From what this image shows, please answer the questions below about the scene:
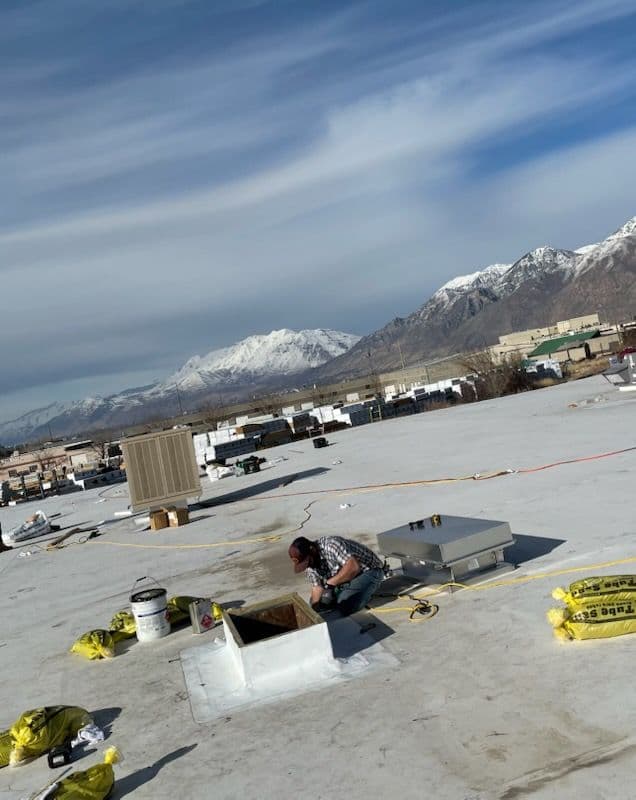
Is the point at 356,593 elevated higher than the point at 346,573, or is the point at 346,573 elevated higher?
the point at 346,573

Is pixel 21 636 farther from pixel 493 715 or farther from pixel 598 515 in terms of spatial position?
pixel 598 515

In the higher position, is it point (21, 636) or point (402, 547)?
point (402, 547)

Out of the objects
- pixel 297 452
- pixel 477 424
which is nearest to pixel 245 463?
pixel 297 452

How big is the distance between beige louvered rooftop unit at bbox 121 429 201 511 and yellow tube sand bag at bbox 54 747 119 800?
13994 millimetres

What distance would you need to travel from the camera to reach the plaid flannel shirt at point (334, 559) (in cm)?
808

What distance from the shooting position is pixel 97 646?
328 inches

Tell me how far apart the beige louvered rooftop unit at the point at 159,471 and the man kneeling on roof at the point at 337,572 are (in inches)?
446

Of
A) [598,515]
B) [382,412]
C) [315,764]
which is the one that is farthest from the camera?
[382,412]

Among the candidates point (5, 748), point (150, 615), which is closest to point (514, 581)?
point (150, 615)

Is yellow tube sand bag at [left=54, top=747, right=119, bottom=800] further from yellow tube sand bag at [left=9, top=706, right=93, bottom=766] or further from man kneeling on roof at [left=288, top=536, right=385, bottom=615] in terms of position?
man kneeling on roof at [left=288, top=536, right=385, bottom=615]

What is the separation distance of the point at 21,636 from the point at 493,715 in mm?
7623

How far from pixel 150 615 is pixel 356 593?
98.5 inches

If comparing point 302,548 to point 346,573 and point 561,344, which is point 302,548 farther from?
point 561,344

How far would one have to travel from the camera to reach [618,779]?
13.5 feet
